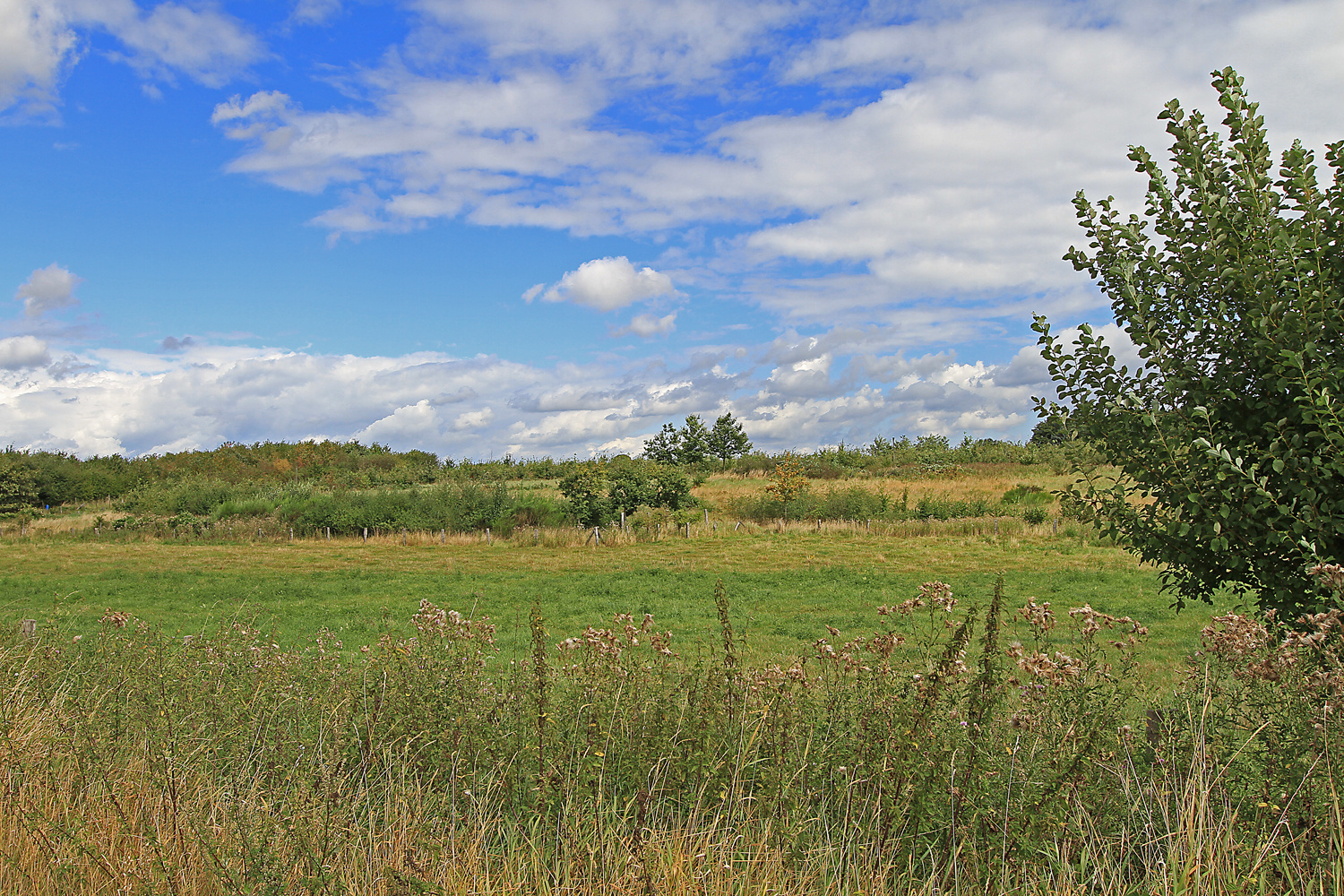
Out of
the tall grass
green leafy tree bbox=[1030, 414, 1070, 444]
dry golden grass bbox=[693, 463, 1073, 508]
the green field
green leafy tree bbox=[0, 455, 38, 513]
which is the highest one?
green leafy tree bbox=[0, 455, 38, 513]

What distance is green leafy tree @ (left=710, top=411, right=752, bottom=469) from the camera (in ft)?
269

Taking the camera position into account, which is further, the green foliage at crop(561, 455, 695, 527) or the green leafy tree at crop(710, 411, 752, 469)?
the green leafy tree at crop(710, 411, 752, 469)

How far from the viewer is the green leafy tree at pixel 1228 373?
136 inches

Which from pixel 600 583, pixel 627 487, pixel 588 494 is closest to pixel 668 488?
pixel 627 487

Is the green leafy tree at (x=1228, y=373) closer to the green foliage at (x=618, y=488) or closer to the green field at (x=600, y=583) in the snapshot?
the green field at (x=600, y=583)

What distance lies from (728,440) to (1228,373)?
261 feet

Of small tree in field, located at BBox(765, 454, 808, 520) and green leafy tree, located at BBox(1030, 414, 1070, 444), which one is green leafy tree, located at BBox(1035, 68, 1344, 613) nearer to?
green leafy tree, located at BBox(1030, 414, 1070, 444)

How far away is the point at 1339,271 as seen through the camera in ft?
12.1

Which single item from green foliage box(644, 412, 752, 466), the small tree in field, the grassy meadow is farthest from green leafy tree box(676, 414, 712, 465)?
the grassy meadow

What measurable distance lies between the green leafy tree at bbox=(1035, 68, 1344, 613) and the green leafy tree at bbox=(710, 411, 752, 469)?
77.1 m

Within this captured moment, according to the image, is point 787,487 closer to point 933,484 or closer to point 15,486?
point 933,484

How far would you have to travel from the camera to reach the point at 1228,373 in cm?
388

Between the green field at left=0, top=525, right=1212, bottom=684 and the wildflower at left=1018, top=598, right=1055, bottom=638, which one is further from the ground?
the wildflower at left=1018, top=598, right=1055, bottom=638

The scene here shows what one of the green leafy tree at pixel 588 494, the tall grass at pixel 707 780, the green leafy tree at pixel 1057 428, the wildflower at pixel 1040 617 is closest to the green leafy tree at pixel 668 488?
the green leafy tree at pixel 588 494
